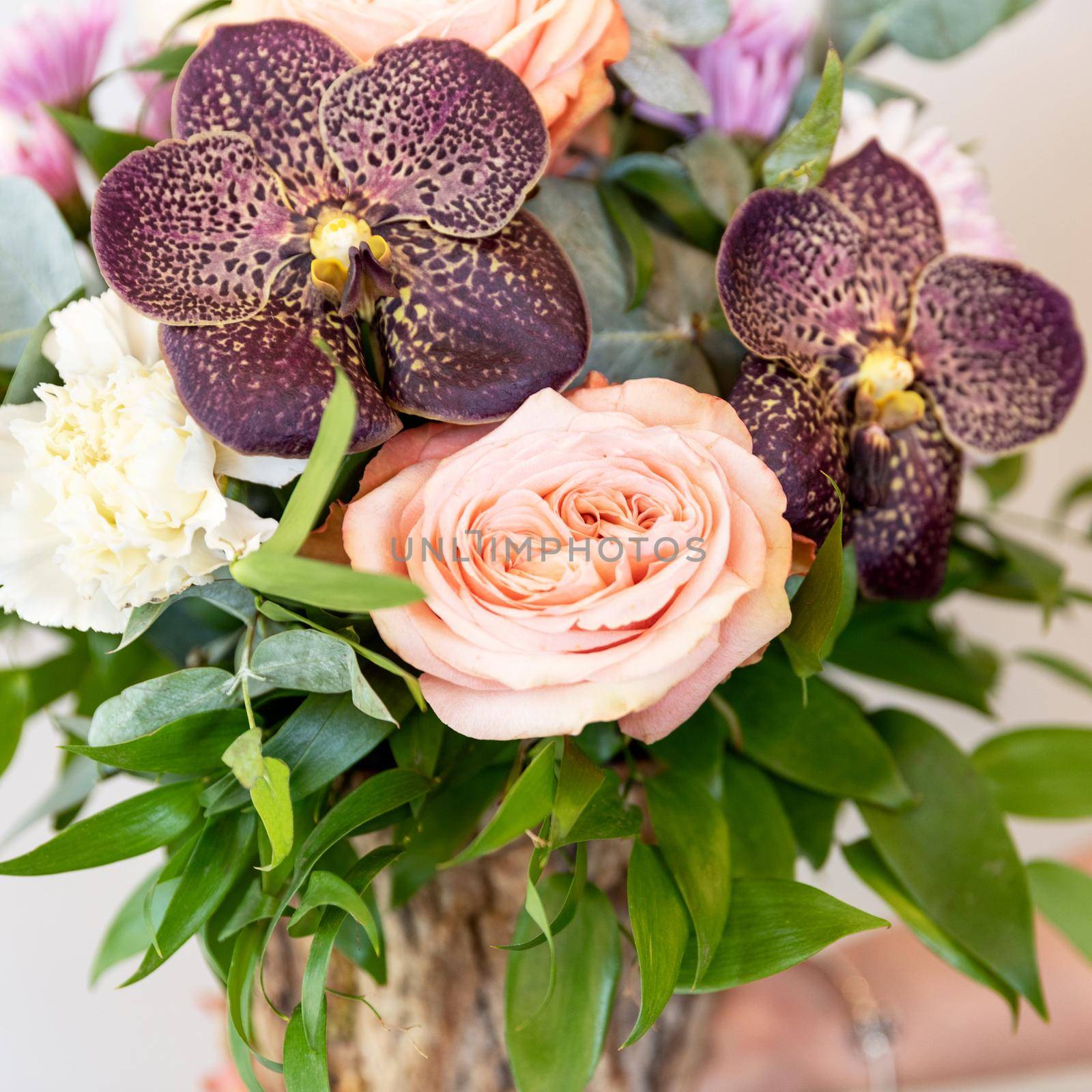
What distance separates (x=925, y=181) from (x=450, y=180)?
0.19m

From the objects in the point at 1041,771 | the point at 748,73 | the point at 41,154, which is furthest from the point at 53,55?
the point at 1041,771

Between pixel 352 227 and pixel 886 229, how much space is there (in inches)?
7.2

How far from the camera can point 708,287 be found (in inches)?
14.0

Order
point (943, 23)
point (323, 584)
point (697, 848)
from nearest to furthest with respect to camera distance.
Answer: point (323, 584) < point (697, 848) < point (943, 23)

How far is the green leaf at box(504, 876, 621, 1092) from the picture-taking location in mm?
314

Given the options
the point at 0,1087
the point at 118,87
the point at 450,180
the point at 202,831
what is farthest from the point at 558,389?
the point at 0,1087

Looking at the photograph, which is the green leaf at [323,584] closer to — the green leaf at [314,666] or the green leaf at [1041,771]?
the green leaf at [314,666]

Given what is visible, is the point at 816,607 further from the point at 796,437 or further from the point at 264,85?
the point at 264,85

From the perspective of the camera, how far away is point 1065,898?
402 mm

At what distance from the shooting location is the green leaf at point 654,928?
27cm

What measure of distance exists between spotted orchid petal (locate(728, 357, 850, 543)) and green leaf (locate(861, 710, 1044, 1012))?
14cm

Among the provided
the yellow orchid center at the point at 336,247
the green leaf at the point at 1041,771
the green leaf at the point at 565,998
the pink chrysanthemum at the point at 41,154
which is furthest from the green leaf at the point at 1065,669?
the pink chrysanthemum at the point at 41,154

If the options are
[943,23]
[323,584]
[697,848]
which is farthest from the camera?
[943,23]

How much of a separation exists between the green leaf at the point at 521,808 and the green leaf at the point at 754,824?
4.2 inches
